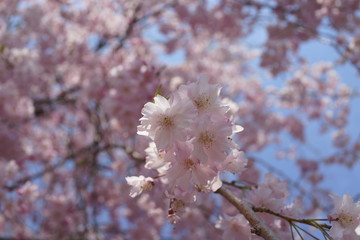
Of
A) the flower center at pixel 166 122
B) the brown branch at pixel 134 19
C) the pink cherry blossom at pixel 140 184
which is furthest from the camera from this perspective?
the brown branch at pixel 134 19

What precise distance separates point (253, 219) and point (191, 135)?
0.40m

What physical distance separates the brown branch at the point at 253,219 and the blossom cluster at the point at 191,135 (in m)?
0.15

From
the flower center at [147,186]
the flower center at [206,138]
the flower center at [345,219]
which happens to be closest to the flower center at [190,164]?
the flower center at [206,138]

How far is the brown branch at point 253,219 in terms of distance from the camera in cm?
119

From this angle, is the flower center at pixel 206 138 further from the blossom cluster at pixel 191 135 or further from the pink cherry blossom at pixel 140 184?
the pink cherry blossom at pixel 140 184

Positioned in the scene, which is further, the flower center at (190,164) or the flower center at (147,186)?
the flower center at (147,186)

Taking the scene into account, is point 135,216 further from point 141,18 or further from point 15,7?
point 15,7

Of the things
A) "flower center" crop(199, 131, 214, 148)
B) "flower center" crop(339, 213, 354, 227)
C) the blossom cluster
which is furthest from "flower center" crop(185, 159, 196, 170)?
"flower center" crop(339, 213, 354, 227)

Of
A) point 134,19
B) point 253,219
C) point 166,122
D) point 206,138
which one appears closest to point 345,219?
point 253,219

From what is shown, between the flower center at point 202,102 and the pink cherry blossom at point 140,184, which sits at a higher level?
the flower center at point 202,102

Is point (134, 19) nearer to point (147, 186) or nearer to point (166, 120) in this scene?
point (147, 186)

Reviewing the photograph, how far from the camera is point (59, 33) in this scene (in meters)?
6.26

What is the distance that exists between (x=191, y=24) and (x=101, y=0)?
2.19 metres

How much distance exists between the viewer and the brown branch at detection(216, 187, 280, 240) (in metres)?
1.19
